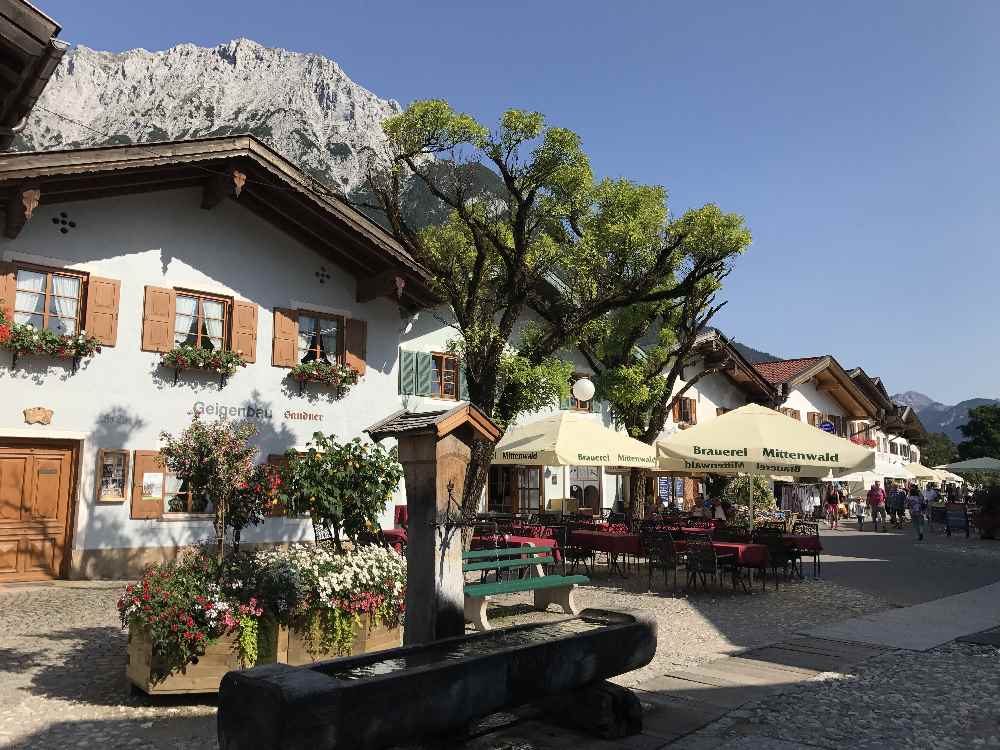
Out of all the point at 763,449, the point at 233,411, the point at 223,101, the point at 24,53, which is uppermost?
the point at 223,101

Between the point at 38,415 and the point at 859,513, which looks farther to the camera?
the point at 859,513

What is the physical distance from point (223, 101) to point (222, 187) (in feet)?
331

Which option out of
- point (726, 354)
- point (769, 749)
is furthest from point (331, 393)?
point (726, 354)

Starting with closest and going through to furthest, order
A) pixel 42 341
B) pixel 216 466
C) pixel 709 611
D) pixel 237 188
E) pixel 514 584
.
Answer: pixel 216 466, pixel 514 584, pixel 709 611, pixel 42 341, pixel 237 188

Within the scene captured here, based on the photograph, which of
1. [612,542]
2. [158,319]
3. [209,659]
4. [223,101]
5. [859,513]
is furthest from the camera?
[223,101]

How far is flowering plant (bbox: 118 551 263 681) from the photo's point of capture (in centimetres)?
545

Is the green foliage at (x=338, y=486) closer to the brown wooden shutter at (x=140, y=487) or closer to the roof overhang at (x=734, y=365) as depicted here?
the brown wooden shutter at (x=140, y=487)

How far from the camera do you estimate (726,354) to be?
26922 mm

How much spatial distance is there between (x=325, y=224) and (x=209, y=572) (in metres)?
9.68

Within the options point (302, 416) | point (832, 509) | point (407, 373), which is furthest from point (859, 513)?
point (302, 416)

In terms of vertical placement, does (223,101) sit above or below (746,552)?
above

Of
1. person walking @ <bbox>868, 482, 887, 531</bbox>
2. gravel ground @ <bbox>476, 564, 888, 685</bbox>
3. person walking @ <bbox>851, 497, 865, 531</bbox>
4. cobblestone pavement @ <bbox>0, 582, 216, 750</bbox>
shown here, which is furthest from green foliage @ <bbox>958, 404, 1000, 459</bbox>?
cobblestone pavement @ <bbox>0, 582, 216, 750</bbox>

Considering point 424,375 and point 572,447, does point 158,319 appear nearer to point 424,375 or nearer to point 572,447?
point 424,375

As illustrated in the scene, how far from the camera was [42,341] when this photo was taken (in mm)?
11500
